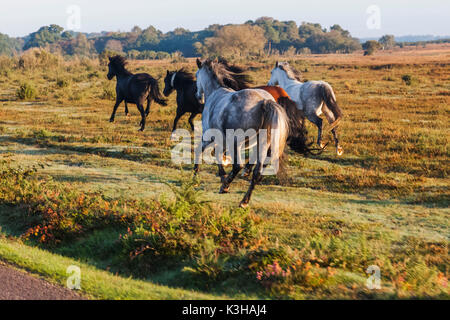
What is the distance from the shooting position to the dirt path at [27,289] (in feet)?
15.5

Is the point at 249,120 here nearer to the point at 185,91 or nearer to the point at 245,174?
the point at 245,174

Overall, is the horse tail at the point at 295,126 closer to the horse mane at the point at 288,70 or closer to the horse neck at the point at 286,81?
the horse neck at the point at 286,81

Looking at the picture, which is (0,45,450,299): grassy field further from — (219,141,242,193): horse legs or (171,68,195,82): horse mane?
(171,68,195,82): horse mane

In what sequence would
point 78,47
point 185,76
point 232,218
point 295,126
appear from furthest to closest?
point 78,47 < point 185,76 < point 295,126 < point 232,218

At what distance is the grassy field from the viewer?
523cm

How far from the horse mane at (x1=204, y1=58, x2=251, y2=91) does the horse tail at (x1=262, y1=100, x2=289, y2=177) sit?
209 cm

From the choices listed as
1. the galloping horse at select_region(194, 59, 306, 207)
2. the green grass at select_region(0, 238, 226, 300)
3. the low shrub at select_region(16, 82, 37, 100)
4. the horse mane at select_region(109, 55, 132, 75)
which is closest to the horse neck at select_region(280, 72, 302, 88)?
the galloping horse at select_region(194, 59, 306, 207)

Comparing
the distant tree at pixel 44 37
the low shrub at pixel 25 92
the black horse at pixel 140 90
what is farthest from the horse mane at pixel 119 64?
the distant tree at pixel 44 37

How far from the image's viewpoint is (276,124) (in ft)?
24.3

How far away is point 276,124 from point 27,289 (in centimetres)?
445

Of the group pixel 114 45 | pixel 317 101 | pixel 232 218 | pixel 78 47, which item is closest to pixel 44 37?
pixel 78 47

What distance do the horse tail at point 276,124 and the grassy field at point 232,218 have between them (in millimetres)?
1160
